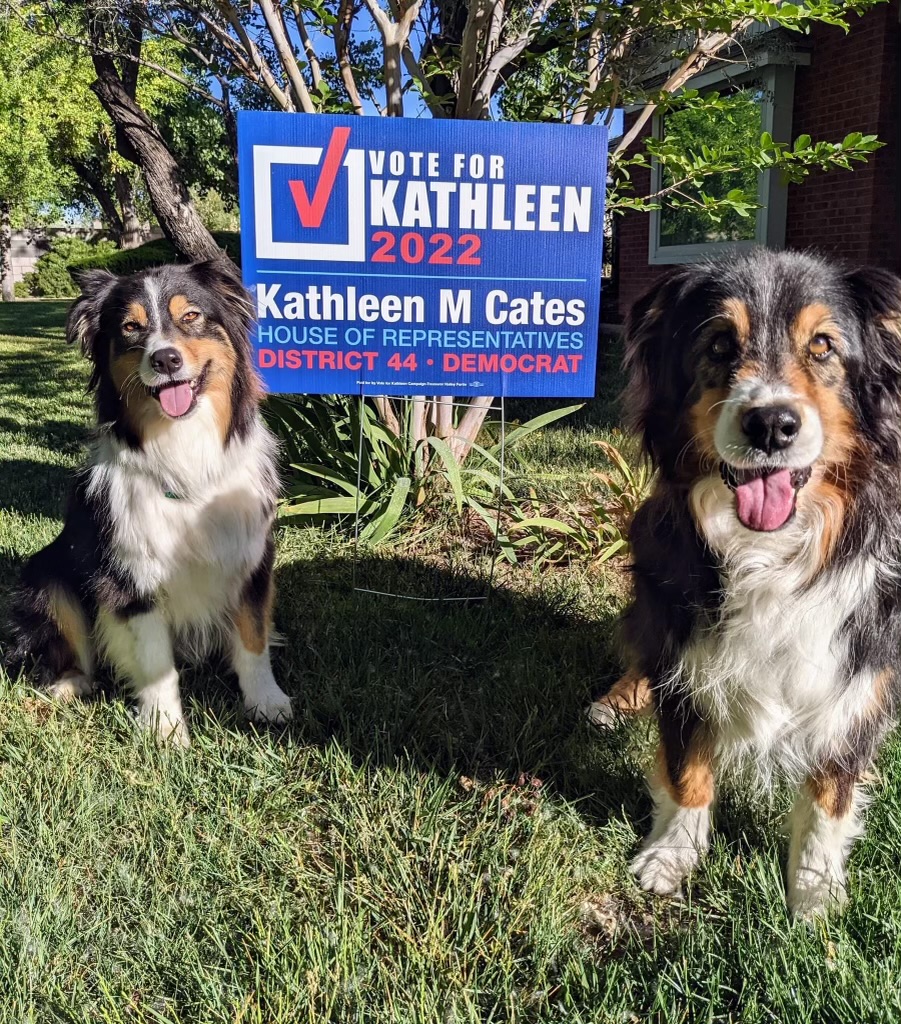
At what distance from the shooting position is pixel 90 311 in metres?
2.85

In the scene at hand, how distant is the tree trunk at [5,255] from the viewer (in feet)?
97.1

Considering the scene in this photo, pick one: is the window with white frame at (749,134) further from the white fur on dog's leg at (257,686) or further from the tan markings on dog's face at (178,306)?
the white fur on dog's leg at (257,686)

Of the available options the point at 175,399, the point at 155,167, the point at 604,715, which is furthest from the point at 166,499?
the point at 155,167

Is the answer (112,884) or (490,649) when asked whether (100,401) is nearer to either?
(112,884)

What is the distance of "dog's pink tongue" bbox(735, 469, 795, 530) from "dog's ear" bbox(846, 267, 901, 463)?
27 centimetres

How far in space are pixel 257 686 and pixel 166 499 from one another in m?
0.82

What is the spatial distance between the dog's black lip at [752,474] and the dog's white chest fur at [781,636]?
0.20 ft

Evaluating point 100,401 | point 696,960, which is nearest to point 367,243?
point 100,401

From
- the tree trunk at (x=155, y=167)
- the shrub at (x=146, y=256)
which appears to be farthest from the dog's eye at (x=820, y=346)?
the shrub at (x=146, y=256)

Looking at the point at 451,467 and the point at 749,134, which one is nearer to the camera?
the point at 451,467

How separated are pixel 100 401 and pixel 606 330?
1105 cm

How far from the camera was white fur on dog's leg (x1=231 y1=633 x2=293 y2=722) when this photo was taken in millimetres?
3084

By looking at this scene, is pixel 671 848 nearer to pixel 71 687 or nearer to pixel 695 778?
pixel 695 778

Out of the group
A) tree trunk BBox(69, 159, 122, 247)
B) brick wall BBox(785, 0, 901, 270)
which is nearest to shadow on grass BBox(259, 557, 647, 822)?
brick wall BBox(785, 0, 901, 270)
